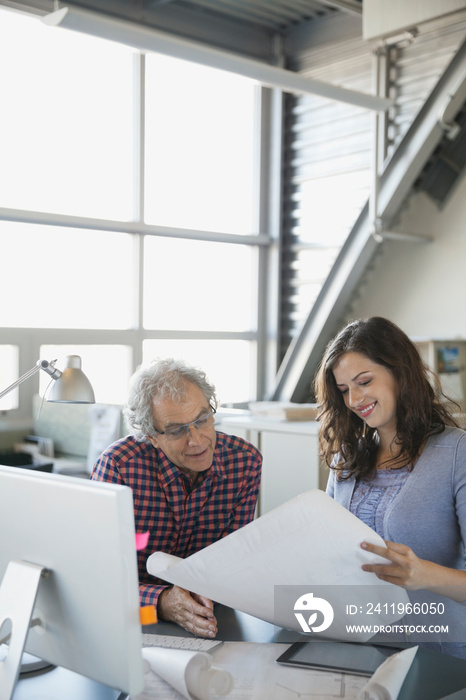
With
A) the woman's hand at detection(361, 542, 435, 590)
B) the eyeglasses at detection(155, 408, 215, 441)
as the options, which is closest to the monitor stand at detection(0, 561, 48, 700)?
the woman's hand at detection(361, 542, 435, 590)

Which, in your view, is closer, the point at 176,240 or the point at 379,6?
the point at 379,6

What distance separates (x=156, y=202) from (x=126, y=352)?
1007 millimetres

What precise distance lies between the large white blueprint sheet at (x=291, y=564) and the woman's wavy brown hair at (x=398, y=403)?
1.46ft

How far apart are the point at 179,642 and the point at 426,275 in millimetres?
3384

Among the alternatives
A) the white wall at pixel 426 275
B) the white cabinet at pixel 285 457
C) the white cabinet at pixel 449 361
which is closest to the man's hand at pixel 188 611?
the white cabinet at pixel 285 457

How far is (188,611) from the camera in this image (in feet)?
5.18

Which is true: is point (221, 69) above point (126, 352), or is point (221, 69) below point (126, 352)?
above

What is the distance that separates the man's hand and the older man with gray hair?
0.67ft

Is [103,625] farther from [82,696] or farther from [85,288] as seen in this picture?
[85,288]

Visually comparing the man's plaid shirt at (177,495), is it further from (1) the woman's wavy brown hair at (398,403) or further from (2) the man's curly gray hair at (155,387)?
(1) the woman's wavy brown hair at (398,403)

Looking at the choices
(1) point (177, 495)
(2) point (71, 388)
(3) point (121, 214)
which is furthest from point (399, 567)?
(3) point (121, 214)

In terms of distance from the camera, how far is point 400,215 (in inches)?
176

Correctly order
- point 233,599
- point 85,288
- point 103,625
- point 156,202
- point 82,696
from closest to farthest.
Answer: point 103,625
point 82,696
point 233,599
point 85,288
point 156,202

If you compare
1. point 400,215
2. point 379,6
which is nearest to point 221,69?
point 379,6
